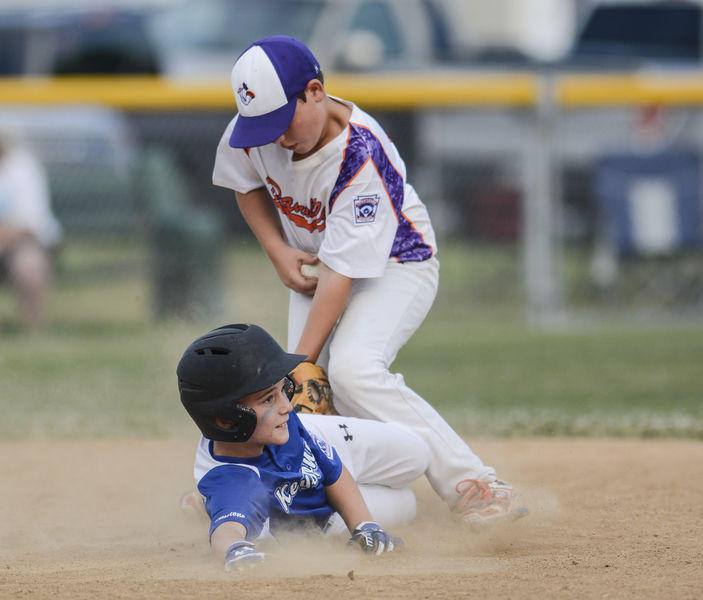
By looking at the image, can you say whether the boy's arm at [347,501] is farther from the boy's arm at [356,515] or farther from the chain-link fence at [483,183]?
the chain-link fence at [483,183]

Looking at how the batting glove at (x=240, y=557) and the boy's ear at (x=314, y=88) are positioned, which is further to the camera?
the boy's ear at (x=314, y=88)

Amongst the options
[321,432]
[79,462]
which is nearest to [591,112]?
[79,462]

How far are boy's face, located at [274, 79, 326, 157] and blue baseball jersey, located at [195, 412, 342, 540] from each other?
0.92 metres

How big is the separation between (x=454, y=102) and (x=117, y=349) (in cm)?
369

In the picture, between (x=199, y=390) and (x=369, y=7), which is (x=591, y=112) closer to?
(x=369, y=7)

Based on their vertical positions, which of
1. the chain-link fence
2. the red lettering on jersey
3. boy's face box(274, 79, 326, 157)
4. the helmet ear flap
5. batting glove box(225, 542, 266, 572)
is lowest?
the chain-link fence

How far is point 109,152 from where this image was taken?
35.4 ft

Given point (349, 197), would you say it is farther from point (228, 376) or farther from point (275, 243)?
point (228, 376)

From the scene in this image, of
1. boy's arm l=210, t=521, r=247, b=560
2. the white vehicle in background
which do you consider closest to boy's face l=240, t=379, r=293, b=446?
boy's arm l=210, t=521, r=247, b=560

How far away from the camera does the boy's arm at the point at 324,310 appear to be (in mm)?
3918

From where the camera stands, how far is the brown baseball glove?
13.0ft

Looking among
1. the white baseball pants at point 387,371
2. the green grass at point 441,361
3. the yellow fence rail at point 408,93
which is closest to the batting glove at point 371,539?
the white baseball pants at point 387,371

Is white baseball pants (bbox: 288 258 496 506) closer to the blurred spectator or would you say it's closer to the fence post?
the fence post

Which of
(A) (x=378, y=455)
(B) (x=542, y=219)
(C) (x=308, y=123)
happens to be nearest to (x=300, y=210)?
(C) (x=308, y=123)
